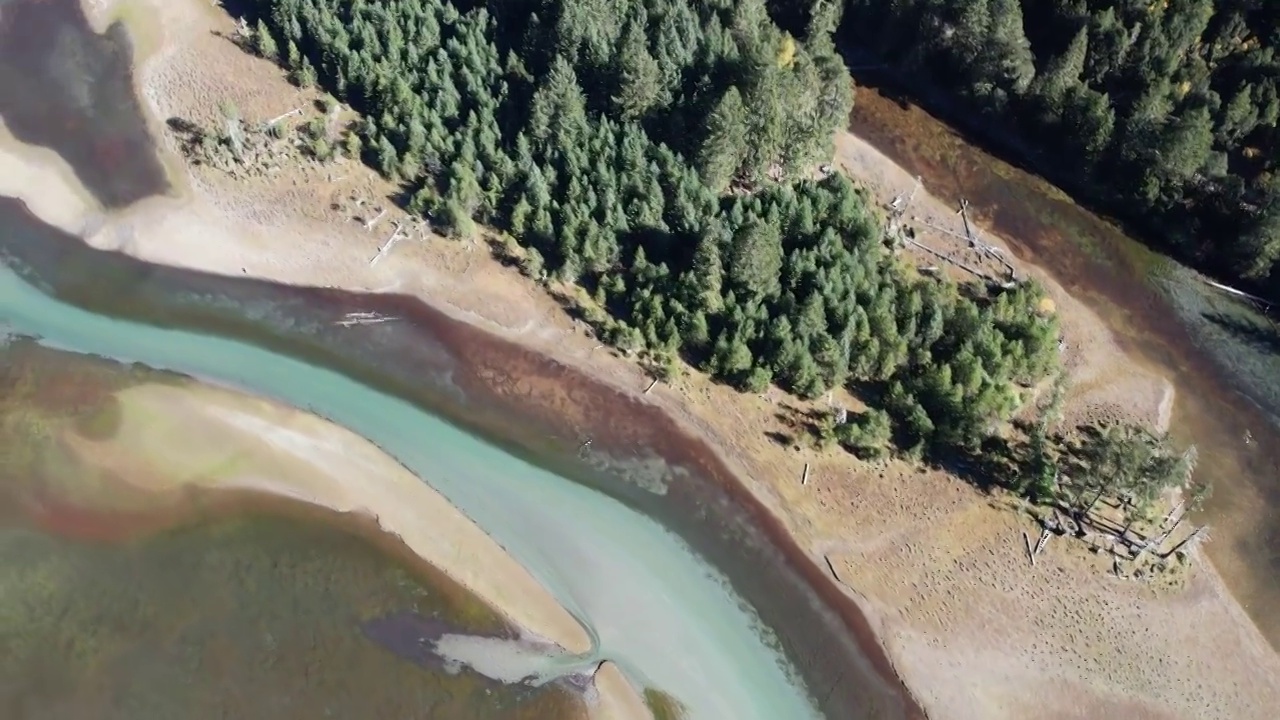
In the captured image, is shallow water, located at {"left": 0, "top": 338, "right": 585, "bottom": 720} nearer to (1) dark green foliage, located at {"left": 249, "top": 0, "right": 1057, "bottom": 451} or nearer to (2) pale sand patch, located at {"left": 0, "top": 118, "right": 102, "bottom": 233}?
(2) pale sand patch, located at {"left": 0, "top": 118, "right": 102, "bottom": 233}

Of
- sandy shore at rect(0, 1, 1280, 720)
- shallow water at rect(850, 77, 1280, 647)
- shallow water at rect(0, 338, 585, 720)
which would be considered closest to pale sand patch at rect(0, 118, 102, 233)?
sandy shore at rect(0, 1, 1280, 720)

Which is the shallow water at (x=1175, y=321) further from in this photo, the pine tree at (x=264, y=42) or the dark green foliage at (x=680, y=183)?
the pine tree at (x=264, y=42)

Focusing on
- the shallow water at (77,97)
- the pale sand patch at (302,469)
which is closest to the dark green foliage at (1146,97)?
the pale sand patch at (302,469)

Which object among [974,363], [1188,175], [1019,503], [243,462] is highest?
[1188,175]

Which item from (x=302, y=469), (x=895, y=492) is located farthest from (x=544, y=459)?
(x=895, y=492)

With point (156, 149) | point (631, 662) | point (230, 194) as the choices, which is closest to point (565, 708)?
point (631, 662)

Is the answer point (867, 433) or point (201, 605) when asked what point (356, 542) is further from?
point (867, 433)

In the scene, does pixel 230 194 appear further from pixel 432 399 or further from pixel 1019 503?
pixel 1019 503

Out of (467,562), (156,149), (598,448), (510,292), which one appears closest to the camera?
(467,562)
